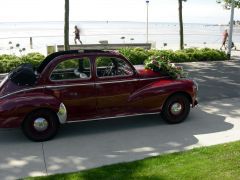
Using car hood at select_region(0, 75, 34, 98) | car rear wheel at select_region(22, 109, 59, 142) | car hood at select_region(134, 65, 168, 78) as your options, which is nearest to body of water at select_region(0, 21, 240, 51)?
car hood at select_region(134, 65, 168, 78)

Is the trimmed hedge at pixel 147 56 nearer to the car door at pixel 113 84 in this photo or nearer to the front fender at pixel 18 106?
the car door at pixel 113 84

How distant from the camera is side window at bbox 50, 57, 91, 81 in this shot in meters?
7.79

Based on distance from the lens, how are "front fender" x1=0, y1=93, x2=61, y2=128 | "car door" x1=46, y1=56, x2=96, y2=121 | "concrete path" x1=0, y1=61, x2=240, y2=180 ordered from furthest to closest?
1. "car door" x1=46, y1=56, x2=96, y2=121
2. "front fender" x1=0, y1=93, x2=61, y2=128
3. "concrete path" x1=0, y1=61, x2=240, y2=180

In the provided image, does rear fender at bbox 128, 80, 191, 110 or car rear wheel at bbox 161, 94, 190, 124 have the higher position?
rear fender at bbox 128, 80, 191, 110

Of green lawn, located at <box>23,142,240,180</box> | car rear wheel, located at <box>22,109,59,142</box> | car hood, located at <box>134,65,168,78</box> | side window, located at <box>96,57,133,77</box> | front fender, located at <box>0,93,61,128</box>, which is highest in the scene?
side window, located at <box>96,57,133,77</box>

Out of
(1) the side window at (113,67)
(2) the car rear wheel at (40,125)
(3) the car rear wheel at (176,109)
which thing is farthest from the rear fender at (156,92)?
(2) the car rear wheel at (40,125)

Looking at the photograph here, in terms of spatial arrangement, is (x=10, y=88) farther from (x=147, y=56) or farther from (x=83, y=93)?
(x=147, y=56)

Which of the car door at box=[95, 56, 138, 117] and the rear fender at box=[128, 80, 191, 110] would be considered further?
the rear fender at box=[128, 80, 191, 110]

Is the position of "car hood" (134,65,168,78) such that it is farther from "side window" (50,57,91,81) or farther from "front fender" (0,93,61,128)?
"front fender" (0,93,61,128)

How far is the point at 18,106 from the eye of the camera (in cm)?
723

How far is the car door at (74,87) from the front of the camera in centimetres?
769

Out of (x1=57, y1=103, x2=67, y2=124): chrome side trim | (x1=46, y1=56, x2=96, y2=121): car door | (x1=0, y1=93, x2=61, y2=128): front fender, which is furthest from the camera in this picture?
(x1=46, y1=56, x2=96, y2=121): car door

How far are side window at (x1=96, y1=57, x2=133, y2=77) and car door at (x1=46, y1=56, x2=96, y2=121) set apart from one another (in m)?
0.43

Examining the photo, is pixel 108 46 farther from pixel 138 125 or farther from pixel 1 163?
pixel 1 163
